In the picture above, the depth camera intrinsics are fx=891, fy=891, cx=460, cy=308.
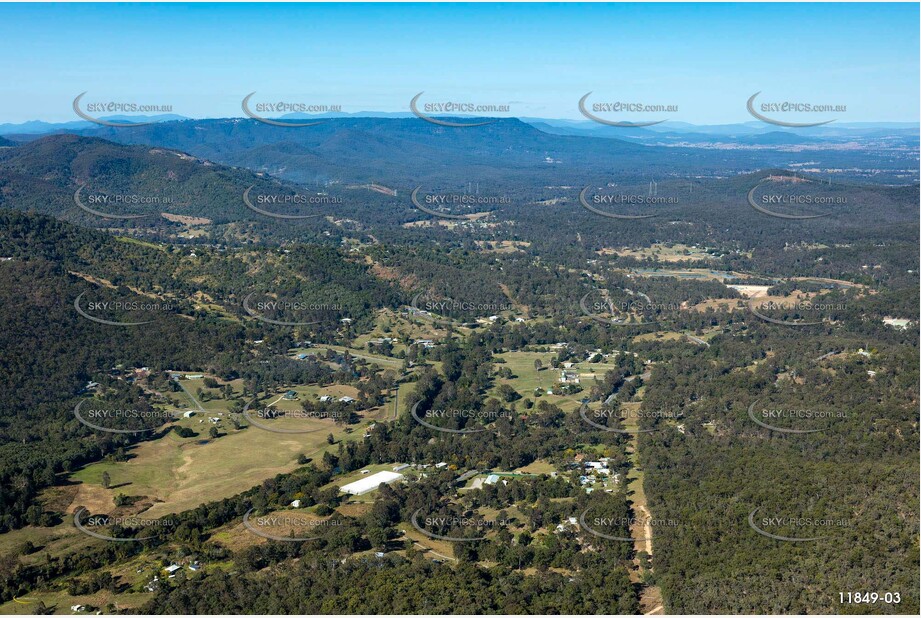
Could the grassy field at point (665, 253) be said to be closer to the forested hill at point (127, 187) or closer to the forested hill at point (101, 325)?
the forested hill at point (101, 325)

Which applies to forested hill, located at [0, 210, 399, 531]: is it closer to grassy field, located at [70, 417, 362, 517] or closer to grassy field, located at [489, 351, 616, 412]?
grassy field, located at [70, 417, 362, 517]

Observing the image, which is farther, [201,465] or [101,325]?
[101,325]

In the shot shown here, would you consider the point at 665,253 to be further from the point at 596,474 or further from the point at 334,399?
the point at 596,474

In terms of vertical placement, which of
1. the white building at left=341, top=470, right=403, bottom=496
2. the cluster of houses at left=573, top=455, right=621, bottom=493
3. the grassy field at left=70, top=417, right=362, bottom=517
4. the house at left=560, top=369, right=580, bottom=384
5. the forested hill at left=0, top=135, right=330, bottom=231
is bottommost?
the grassy field at left=70, top=417, right=362, bottom=517

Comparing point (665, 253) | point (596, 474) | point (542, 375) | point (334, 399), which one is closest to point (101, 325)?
point (334, 399)

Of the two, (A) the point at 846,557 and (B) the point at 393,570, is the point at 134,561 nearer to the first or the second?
(B) the point at 393,570

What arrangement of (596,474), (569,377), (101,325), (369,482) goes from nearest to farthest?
(369,482), (596,474), (101,325), (569,377)

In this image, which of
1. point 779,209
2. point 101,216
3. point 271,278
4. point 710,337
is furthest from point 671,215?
point 101,216

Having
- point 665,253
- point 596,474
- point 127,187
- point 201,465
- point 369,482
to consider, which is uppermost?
point 127,187

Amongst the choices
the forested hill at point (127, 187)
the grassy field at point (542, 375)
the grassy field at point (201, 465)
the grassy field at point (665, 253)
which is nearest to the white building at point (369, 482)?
the grassy field at point (201, 465)

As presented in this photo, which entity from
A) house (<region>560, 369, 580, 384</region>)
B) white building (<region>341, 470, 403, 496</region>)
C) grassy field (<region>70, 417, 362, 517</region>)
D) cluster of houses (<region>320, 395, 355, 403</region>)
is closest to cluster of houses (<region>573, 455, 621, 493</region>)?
white building (<region>341, 470, 403, 496</region>)

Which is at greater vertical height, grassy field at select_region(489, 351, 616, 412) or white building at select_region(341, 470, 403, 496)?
grassy field at select_region(489, 351, 616, 412)
